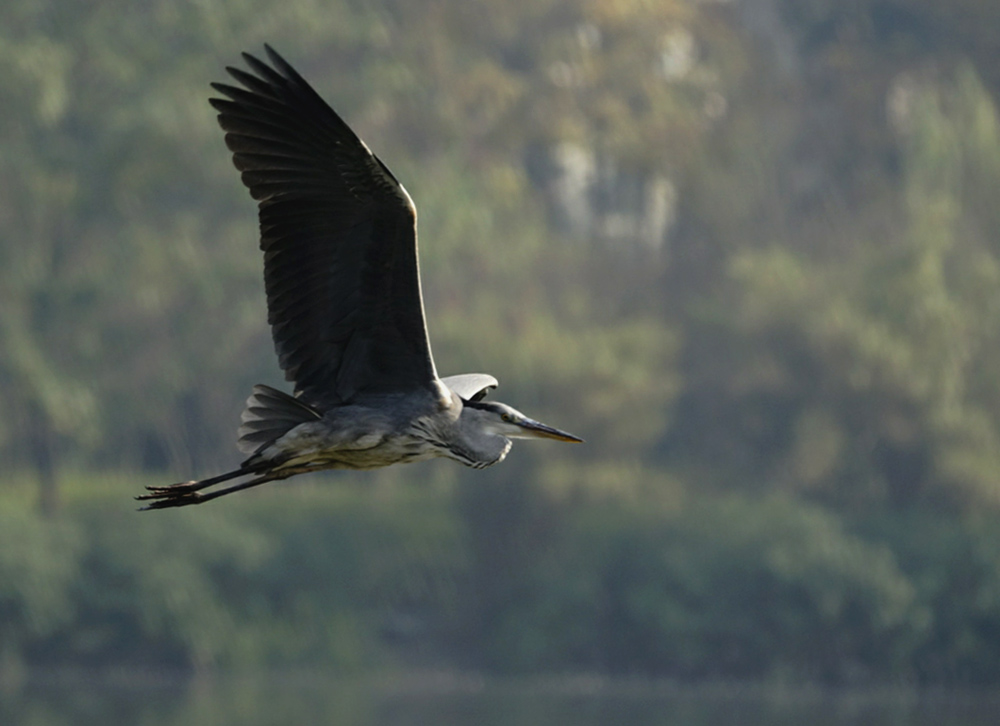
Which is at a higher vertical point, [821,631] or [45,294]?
[45,294]

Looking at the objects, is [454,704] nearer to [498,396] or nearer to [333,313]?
[498,396]

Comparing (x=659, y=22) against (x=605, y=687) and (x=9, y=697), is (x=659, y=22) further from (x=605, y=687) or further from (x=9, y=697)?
(x=9, y=697)

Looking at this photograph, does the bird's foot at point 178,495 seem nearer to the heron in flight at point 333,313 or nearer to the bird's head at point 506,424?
the heron in flight at point 333,313

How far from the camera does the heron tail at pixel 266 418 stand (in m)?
7.11

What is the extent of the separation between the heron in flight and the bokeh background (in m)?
14.5

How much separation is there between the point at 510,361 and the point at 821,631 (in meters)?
4.61

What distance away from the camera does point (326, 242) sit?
22.8 feet

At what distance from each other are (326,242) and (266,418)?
0.66 meters

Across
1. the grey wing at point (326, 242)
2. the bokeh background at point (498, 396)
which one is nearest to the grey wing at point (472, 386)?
the grey wing at point (326, 242)

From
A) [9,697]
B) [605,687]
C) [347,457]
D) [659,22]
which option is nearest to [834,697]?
[605,687]

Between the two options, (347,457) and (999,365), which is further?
(999,365)

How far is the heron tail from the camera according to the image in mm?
7109

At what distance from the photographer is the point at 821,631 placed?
22469mm

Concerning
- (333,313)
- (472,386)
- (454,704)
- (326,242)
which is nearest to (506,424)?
(472,386)
